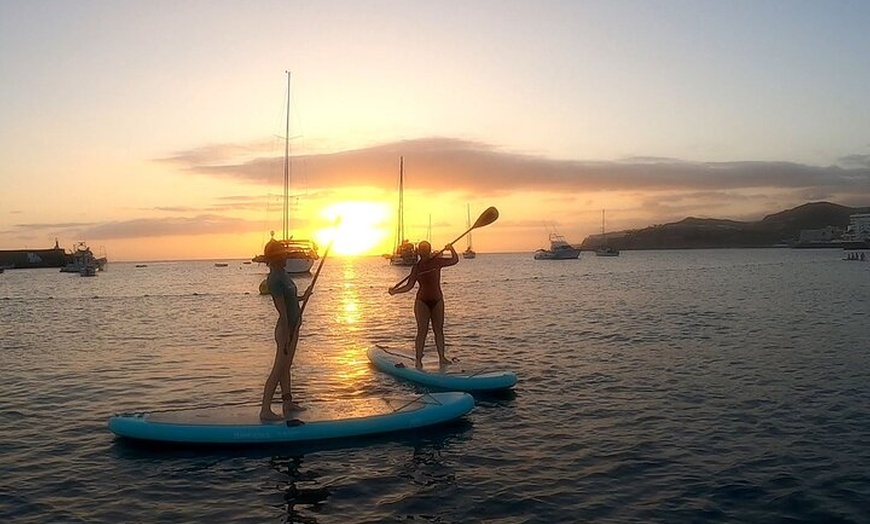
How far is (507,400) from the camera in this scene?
45.9 feet

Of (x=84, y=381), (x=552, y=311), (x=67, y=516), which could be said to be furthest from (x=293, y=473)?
(x=552, y=311)

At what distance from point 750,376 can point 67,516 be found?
13.9m

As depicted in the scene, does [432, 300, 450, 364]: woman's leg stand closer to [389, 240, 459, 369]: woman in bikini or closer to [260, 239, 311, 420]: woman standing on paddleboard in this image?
[389, 240, 459, 369]: woman in bikini

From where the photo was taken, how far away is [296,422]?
10797mm

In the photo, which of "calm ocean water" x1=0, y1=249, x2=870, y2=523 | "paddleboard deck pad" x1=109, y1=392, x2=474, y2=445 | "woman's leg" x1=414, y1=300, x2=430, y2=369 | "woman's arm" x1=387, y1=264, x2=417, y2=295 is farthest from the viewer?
"woman's leg" x1=414, y1=300, x2=430, y2=369

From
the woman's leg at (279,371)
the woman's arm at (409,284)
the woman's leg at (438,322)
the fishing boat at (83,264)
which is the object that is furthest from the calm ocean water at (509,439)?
the fishing boat at (83,264)

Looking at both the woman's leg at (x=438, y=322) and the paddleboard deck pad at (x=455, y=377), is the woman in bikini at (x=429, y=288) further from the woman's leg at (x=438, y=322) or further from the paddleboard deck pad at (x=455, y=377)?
the paddleboard deck pad at (x=455, y=377)

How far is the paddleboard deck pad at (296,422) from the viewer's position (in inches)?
419

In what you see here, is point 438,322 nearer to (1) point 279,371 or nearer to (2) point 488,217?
(2) point 488,217

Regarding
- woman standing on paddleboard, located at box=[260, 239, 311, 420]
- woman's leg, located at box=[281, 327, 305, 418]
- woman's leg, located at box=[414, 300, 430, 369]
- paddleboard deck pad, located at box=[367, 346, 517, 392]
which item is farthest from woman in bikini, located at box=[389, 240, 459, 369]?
woman standing on paddleboard, located at box=[260, 239, 311, 420]

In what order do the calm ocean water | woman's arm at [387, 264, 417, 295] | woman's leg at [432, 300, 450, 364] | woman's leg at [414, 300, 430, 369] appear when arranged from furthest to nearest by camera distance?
woman's leg at [414, 300, 430, 369] < woman's leg at [432, 300, 450, 364] < woman's arm at [387, 264, 417, 295] < the calm ocean water

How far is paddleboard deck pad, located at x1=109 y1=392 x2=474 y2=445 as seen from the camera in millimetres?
10633

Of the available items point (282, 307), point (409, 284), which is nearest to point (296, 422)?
point (282, 307)

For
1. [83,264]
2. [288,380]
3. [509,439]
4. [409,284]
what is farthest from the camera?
[83,264]
